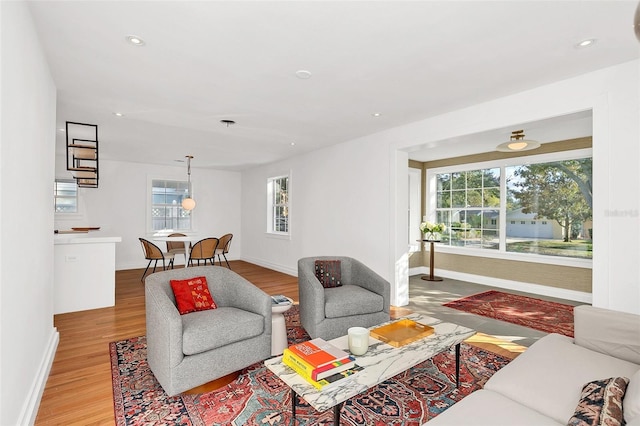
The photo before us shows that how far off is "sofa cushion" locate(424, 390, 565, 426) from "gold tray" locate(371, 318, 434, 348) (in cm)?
68

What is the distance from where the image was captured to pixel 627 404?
1198 millimetres

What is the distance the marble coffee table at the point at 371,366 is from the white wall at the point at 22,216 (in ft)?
4.40

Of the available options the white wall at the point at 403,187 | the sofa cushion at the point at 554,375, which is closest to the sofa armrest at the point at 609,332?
the sofa cushion at the point at 554,375

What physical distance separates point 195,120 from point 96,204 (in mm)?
4420

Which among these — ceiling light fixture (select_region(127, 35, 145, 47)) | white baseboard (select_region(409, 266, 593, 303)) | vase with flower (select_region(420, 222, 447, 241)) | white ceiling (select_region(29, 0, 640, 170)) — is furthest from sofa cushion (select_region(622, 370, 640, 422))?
vase with flower (select_region(420, 222, 447, 241))

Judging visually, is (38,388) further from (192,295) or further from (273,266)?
(273,266)

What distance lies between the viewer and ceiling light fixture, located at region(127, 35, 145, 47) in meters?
2.28

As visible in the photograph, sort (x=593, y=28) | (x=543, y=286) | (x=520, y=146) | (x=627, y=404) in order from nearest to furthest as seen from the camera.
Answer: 1. (x=627, y=404)
2. (x=593, y=28)
3. (x=520, y=146)
4. (x=543, y=286)

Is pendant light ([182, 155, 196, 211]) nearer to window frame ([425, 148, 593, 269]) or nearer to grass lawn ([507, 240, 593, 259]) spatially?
window frame ([425, 148, 593, 269])

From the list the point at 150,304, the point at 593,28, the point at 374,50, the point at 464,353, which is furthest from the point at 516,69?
the point at 150,304

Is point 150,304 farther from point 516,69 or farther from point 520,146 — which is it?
point 520,146

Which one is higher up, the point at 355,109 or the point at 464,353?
the point at 355,109

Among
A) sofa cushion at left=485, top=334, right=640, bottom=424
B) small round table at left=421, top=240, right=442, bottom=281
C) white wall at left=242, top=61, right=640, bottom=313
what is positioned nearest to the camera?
sofa cushion at left=485, top=334, right=640, bottom=424

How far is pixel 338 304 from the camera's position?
3094 mm
